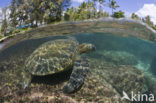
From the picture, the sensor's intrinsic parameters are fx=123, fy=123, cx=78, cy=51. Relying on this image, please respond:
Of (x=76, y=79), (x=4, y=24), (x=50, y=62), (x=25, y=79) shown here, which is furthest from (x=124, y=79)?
(x=4, y=24)

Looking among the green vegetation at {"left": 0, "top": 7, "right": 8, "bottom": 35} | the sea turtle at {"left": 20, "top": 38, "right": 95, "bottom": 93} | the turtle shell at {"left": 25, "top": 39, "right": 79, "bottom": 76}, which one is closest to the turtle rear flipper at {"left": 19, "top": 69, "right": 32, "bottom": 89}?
the sea turtle at {"left": 20, "top": 38, "right": 95, "bottom": 93}

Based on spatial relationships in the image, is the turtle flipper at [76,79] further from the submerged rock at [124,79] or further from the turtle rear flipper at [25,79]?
the submerged rock at [124,79]

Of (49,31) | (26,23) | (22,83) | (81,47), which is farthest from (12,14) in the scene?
(22,83)

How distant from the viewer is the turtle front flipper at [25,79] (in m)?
5.82

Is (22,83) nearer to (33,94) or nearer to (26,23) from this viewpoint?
(33,94)

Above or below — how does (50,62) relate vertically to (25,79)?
above

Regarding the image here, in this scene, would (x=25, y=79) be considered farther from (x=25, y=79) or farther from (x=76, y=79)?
(x=76, y=79)

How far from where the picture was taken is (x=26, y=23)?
15.8m

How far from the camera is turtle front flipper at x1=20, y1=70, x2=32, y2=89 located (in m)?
5.82

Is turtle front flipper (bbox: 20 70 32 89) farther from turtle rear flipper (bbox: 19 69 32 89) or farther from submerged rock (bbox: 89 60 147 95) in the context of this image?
submerged rock (bbox: 89 60 147 95)

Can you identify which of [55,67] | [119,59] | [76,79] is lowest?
[119,59]

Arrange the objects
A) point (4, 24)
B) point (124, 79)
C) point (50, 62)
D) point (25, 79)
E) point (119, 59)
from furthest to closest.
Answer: point (4, 24) < point (119, 59) < point (124, 79) < point (25, 79) < point (50, 62)

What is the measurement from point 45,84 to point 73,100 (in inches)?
65.7

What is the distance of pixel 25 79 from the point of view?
19.7ft
